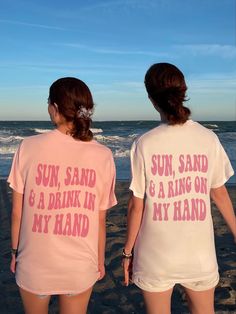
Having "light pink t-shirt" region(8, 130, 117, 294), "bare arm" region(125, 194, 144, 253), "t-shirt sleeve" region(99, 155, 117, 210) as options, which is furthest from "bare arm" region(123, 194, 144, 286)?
"light pink t-shirt" region(8, 130, 117, 294)

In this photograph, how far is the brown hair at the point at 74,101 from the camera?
6.70 feet

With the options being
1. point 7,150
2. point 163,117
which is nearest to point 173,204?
point 163,117

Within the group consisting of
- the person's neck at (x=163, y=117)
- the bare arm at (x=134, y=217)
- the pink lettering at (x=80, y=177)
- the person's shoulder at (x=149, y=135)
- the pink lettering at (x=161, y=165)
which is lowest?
the bare arm at (x=134, y=217)

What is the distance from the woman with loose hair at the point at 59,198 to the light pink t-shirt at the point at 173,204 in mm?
280

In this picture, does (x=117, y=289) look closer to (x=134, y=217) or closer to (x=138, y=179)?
(x=134, y=217)

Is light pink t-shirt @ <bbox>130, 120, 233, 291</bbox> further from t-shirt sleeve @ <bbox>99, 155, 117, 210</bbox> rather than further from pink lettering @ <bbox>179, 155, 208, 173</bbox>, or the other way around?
t-shirt sleeve @ <bbox>99, 155, 117, 210</bbox>

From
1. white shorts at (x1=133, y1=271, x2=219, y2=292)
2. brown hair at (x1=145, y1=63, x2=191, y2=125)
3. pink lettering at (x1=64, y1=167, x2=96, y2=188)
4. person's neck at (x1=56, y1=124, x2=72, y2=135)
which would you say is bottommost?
white shorts at (x1=133, y1=271, x2=219, y2=292)

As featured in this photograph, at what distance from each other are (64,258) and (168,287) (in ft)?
1.96

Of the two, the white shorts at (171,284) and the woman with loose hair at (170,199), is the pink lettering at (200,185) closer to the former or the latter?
the woman with loose hair at (170,199)

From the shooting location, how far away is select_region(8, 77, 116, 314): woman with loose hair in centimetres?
207

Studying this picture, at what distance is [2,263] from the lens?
4574 millimetres

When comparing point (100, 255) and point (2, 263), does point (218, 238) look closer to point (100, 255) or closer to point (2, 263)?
point (2, 263)

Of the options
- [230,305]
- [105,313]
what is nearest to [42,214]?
[105,313]

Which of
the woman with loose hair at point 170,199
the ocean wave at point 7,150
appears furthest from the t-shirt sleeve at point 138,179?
the ocean wave at point 7,150
